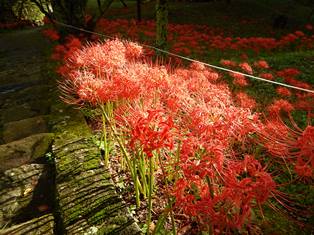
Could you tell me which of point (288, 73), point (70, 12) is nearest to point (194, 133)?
point (70, 12)

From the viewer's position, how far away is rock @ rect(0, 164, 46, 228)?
325 cm

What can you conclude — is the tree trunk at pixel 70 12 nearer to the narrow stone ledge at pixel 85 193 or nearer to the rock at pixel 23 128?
the rock at pixel 23 128

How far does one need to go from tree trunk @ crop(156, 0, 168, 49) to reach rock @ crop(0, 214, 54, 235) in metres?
6.04

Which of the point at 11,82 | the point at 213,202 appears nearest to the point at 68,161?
the point at 213,202

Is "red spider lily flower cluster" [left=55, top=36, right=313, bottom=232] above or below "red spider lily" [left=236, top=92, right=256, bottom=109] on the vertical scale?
above

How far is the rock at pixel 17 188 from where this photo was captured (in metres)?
3.25

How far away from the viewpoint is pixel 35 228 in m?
2.70

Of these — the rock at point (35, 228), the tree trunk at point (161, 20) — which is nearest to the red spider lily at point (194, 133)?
the rock at point (35, 228)

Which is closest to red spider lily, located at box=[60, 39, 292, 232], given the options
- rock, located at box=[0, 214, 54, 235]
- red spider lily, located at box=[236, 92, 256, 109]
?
rock, located at box=[0, 214, 54, 235]

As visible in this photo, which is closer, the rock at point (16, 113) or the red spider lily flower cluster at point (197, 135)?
the red spider lily flower cluster at point (197, 135)

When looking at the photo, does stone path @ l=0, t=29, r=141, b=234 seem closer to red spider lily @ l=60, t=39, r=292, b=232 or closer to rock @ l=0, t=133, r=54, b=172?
rock @ l=0, t=133, r=54, b=172

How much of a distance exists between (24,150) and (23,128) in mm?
918

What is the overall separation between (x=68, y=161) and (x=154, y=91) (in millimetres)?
1447

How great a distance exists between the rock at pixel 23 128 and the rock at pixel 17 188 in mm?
1027
